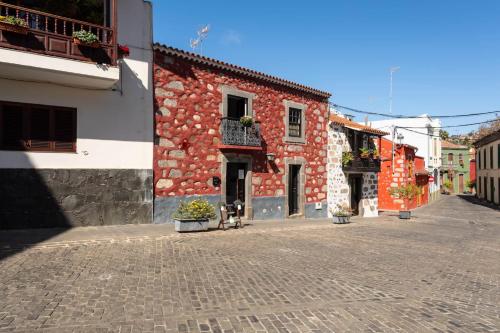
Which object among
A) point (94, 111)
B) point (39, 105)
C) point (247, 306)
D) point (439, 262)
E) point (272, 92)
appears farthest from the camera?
point (272, 92)


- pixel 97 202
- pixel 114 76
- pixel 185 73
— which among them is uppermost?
pixel 185 73

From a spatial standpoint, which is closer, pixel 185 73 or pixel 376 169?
pixel 185 73

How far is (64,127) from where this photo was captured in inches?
410

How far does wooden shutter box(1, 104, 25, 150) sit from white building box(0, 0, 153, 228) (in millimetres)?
24

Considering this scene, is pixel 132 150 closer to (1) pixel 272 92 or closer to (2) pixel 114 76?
(2) pixel 114 76

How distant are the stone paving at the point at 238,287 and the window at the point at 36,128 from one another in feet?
8.76

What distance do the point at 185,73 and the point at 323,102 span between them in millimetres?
8987

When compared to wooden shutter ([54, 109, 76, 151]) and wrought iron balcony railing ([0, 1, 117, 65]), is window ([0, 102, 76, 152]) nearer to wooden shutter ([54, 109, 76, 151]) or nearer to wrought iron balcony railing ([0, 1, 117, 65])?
wooden shutter ([54, 109, 76, 151])

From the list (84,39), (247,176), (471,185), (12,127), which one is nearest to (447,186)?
(471,185)

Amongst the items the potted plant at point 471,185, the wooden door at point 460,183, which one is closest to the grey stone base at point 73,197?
the potted plant at point 471,185

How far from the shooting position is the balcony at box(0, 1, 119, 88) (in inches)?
341

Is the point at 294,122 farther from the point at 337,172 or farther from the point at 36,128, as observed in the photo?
the point at 36,128

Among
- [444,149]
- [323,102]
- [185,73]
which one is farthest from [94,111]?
[444,149]

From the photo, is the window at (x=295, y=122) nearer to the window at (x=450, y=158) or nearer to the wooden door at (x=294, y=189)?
the wooden door at (x=294, y=189)
